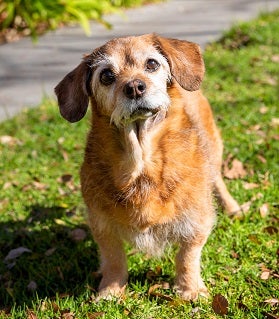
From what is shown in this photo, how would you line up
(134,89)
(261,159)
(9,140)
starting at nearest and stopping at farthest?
(134,89) < (261,159) < (9,140)

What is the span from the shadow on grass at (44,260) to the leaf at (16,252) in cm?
2

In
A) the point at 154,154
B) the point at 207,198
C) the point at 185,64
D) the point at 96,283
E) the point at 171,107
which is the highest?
the point at 185,64

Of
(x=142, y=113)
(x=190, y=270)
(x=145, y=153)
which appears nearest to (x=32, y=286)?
(x=190, y=270)

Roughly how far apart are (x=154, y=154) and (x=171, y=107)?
0.31 metres

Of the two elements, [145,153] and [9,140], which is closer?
[145,153]

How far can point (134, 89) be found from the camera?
3.11m

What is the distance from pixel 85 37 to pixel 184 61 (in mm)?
7225

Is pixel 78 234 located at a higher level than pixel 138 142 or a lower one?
lower

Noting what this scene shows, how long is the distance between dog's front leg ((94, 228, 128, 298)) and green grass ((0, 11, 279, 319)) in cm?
9

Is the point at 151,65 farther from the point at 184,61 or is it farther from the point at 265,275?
the point at 265,275

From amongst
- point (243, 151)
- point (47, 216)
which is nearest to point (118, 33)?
point (243, 151)

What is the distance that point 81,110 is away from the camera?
347cm

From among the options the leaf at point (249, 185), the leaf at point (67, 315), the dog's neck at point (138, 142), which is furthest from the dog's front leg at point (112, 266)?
the leaf at point (249, 185)

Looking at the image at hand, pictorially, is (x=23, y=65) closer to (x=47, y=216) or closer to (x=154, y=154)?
(x=47, y=216)
